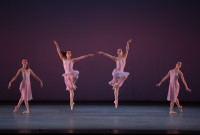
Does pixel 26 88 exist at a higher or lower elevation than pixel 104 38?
lower

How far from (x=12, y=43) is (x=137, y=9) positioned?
4.23 meters

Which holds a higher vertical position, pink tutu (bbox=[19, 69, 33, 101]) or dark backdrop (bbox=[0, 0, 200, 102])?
dark backdrop (bbox=[0, 0, 200, 102])

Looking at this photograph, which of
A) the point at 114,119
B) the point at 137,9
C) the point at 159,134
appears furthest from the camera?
the point at 137,9

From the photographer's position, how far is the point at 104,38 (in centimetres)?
1268

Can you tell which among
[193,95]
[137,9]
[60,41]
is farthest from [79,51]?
[193,95]

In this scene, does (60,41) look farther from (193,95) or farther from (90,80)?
(193,95)

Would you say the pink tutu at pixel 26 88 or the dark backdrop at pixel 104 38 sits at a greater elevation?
the dark backdrop at pixel 104 38

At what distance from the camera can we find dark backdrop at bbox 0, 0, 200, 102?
1261 centimetres

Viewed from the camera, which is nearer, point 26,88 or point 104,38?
point 26,88

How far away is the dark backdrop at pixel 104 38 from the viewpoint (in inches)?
496

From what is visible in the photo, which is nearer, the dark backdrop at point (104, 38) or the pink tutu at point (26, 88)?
the pink tutu at point (26, 88)

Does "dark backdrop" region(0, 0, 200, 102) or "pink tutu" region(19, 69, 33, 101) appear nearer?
"pink tutu" region(19, 69, 33, 101)

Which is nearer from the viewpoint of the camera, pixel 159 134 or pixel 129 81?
pixel 159 134

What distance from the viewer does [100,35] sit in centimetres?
1268
